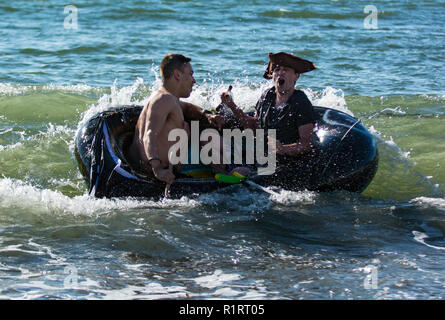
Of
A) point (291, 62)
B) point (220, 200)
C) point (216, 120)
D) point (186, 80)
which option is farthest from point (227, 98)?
point (220, 200)

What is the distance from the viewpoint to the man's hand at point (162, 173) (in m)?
5.82

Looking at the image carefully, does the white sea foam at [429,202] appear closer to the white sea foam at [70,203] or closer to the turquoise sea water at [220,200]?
the turquoise sea water at [220,200]

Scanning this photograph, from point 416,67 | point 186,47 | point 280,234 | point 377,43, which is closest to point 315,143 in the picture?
point 280,234

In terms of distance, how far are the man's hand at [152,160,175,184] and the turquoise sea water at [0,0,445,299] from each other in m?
0.37

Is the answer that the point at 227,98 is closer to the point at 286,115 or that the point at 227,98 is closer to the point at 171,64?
the point at 286,115

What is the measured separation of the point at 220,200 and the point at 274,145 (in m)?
0.75

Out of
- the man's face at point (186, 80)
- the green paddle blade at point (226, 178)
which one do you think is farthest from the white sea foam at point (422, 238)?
the man's face at point (186, 80)

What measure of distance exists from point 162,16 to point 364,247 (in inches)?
581

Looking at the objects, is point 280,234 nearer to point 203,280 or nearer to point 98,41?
point 203,280

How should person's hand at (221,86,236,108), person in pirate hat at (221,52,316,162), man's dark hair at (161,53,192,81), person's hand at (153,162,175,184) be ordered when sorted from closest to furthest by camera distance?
person's hand at (153,162,175,184), man's dark hair at (161,53,192,81), person in pirate hat at (221,52,316,162), person's hand at (221,86,236,108)

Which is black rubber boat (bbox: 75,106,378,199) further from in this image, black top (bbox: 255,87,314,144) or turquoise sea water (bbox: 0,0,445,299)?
black top (bbox: 255,87,314,144)

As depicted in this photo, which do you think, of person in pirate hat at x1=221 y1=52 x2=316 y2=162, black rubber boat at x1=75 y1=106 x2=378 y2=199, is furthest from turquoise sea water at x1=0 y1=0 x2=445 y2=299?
person in pirate hat at x1=221 y1=52 x2=316 y2=162

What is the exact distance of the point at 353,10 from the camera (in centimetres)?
2088

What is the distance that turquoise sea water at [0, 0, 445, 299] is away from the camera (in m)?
4.73
